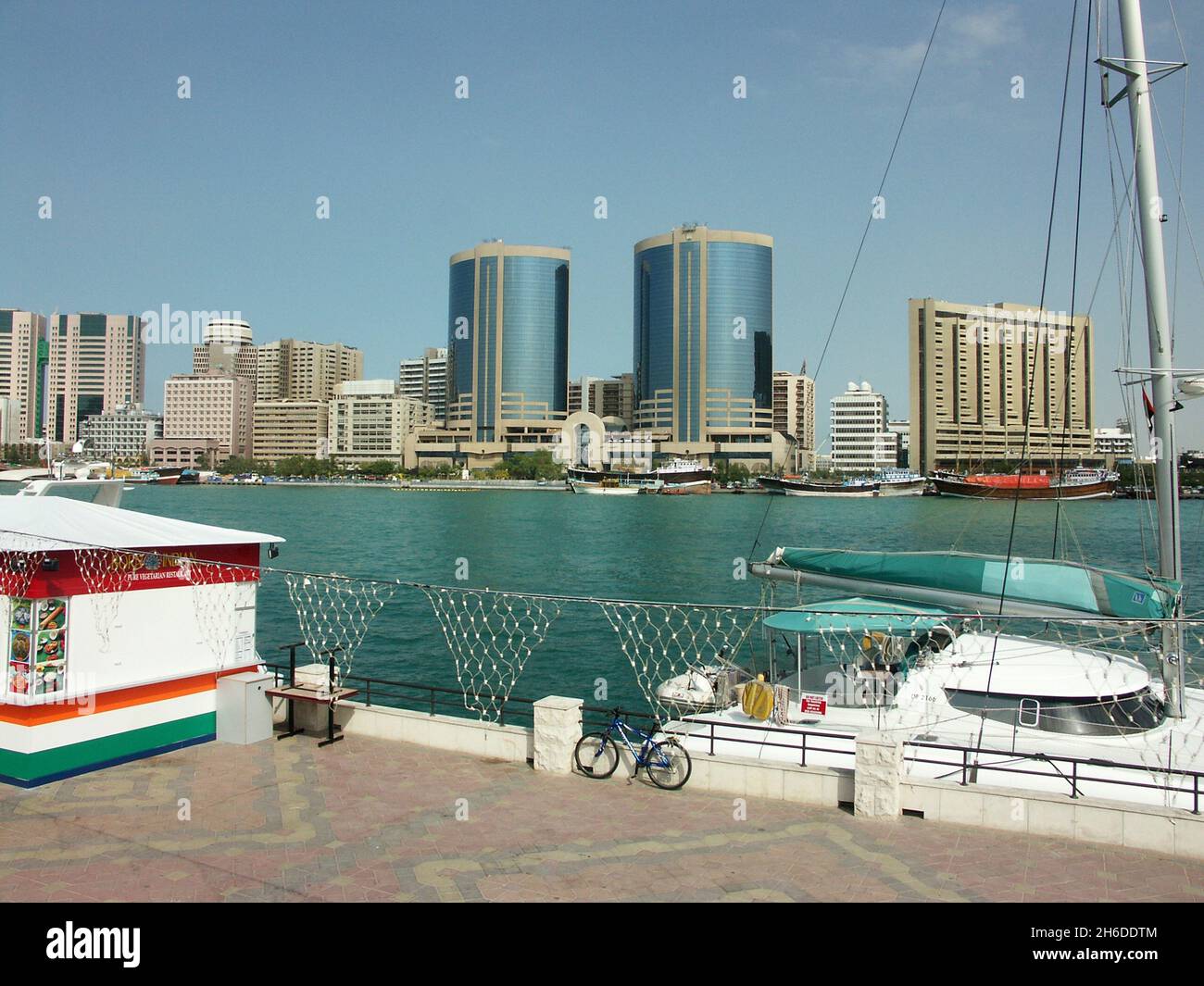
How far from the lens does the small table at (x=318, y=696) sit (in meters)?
10.7

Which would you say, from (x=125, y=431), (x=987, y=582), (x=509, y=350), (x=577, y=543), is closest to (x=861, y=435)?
(x=509, y=350)

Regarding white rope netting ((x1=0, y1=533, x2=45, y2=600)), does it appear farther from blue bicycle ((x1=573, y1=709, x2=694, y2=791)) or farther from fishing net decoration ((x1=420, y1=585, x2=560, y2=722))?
fishing net decoration ((x1=420, y1=585, x2=560, y2=722))

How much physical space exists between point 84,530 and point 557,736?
5.74 meters

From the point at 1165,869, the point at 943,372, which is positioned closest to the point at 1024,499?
the point at 943,372

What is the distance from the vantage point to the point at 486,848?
303 inches

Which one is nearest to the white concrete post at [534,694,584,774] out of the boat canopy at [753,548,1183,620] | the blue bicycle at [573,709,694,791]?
the blue bicycle at [573,709,694,791]

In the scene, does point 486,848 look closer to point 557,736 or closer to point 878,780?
point 557,736

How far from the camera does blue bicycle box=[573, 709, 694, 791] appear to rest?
9.45 metres

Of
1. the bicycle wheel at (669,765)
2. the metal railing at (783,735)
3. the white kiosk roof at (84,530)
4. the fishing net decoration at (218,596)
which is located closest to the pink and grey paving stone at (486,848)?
the bicycle wheel at (669,765)

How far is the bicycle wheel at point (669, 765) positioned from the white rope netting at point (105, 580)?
6.04m

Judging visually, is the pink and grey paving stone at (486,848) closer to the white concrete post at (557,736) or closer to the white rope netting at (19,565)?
the white concrete post at (557,736)
